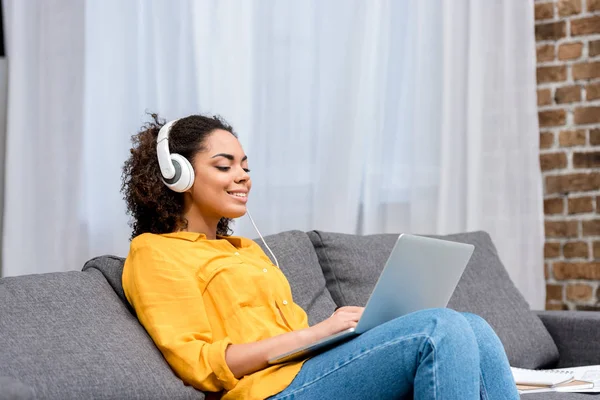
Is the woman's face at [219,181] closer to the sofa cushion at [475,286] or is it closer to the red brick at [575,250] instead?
the sofa cushion at [475,286]

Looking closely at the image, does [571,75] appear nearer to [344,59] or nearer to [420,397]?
[344,59]

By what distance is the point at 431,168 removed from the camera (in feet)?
10.8

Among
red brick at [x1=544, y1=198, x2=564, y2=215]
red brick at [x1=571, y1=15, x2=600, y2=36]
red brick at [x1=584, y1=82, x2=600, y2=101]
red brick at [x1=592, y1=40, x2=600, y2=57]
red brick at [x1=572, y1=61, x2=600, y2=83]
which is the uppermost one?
red brick at [x1=571, y1=15, x2=600, y2=36]

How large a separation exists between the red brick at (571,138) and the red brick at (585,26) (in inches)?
15.4

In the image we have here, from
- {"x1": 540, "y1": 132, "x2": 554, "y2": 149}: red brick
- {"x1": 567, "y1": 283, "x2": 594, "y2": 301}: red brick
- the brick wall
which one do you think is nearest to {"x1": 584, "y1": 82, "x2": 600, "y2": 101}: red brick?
the brick wall

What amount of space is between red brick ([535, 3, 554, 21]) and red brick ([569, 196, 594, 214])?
2.46 ft

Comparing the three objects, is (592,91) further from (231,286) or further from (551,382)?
(231,286)

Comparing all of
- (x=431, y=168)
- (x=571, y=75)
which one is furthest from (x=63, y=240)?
(x=571, y=75)

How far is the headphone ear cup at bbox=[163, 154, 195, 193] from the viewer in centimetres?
183

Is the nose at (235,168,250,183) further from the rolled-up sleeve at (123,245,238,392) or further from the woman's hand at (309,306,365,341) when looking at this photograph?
the woman's hand at (309,306,365,341)

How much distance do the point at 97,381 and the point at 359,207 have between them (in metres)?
1.61

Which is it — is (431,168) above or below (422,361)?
above

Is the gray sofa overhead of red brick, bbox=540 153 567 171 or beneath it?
beneath

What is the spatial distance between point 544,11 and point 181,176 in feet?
7.41
